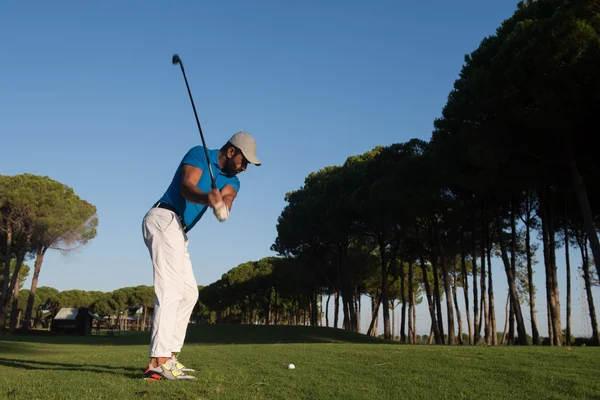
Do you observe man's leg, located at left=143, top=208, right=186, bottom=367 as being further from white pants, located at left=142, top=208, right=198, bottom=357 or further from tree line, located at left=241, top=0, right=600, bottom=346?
tree line, located at left=241, top=0, right=600, bottom=346

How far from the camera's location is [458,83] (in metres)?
23.0

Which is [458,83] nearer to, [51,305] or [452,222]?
[452,222]

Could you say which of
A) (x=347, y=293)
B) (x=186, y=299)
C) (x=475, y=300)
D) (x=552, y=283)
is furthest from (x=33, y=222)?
(x=186, y=299)

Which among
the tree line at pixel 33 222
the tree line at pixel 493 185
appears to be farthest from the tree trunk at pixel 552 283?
the tree line at pixel 33 222

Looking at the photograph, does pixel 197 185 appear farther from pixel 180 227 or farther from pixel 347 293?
pixel 347 293

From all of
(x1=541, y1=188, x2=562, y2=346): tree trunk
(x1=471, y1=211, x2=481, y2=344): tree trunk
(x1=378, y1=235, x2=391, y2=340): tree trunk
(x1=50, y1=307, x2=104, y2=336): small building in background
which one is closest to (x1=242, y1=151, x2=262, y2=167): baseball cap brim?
(x1=541, y1=188, x2=562, y2=346): tree trunk

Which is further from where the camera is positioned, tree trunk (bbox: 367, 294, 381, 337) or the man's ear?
tree trunk (bbox: 367, 294, 381, 337)

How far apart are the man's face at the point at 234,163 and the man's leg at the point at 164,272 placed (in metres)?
0.75

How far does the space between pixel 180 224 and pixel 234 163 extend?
2.74 ft

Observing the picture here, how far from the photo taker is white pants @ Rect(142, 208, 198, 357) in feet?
16.3

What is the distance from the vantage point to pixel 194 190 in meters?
5.01

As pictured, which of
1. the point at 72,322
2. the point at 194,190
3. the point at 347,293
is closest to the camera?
the point at 194,190

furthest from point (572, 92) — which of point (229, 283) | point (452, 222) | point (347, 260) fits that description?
point (229, 283)

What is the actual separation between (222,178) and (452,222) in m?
23.9
